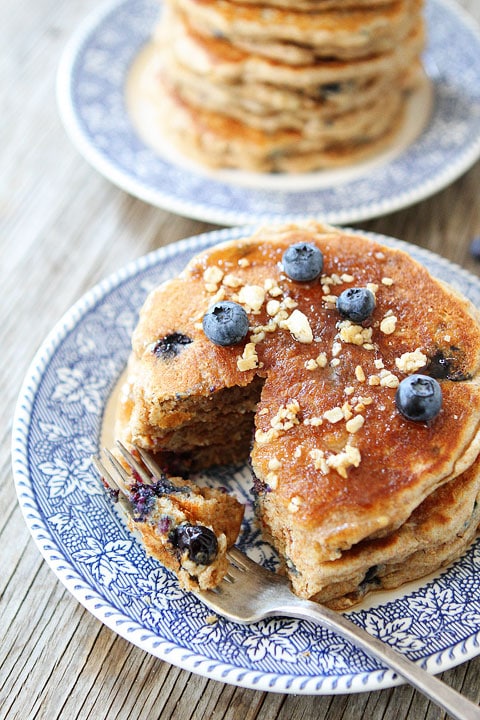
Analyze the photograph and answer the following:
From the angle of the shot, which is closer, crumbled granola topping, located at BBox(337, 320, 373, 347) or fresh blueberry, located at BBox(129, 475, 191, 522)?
fresh blueberry, located at BBox(129, 475, 191, 522)

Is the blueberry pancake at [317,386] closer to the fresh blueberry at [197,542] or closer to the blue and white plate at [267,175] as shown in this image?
the fresh blueberry at [197,542]

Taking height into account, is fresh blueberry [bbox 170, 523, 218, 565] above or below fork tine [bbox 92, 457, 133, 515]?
above

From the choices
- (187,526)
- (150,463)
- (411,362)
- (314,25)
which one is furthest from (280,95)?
(187,526)

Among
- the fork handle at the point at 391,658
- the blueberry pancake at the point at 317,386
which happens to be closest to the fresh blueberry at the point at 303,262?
the blueberry pancake at the point at 317,386

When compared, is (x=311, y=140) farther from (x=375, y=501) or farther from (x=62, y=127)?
(x=375, y=501)

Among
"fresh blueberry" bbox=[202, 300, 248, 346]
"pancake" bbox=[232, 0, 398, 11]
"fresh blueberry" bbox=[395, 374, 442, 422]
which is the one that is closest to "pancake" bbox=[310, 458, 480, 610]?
"fresh blueberry" bbox=[395, 374, 442, 422]

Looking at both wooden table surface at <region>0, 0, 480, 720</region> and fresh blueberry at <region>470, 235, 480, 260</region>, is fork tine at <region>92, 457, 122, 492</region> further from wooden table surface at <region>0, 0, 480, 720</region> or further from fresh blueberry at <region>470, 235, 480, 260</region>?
fresh blueberry at <region>470, 235, 480, 260</region>

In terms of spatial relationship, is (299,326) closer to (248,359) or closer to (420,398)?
(248,359)
